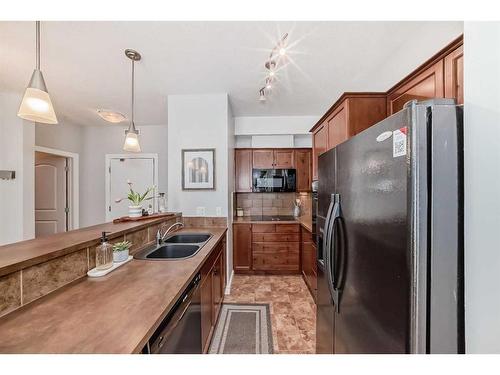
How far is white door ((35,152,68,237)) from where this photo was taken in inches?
161

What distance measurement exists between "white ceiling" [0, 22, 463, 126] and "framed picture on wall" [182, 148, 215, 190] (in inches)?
31.1

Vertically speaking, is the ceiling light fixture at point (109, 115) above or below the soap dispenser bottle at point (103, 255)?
above

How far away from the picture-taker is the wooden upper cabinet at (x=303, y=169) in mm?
3877

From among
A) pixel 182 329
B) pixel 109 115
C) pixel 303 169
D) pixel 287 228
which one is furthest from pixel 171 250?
pixel 303 169

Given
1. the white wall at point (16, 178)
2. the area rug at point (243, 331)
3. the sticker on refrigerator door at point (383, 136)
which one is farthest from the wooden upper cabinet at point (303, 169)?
the white wall at point (16, 178)

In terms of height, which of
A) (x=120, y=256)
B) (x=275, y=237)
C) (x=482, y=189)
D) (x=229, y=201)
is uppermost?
(x=482, y=189)

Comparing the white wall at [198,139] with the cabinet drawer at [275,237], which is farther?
the cabinet drawer at [275,237]

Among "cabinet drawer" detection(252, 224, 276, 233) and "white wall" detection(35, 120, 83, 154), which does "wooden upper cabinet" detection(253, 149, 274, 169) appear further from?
"white wall" detection(35, 120, 83, 154)

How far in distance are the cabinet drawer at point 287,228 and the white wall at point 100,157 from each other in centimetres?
239

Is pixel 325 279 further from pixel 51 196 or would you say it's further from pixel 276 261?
pixel 51 196

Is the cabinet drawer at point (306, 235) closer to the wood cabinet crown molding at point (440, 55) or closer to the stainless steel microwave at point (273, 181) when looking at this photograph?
the stainless steel microwave at point (273, 181)

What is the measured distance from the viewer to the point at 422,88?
4.36ft

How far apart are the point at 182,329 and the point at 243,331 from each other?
1.16 meters

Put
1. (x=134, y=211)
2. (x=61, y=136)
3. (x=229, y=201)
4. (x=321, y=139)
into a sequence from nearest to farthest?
(x=134, y=211) → (x=321, y=139) → (x=229, y=201) → (x=61, y=136)
